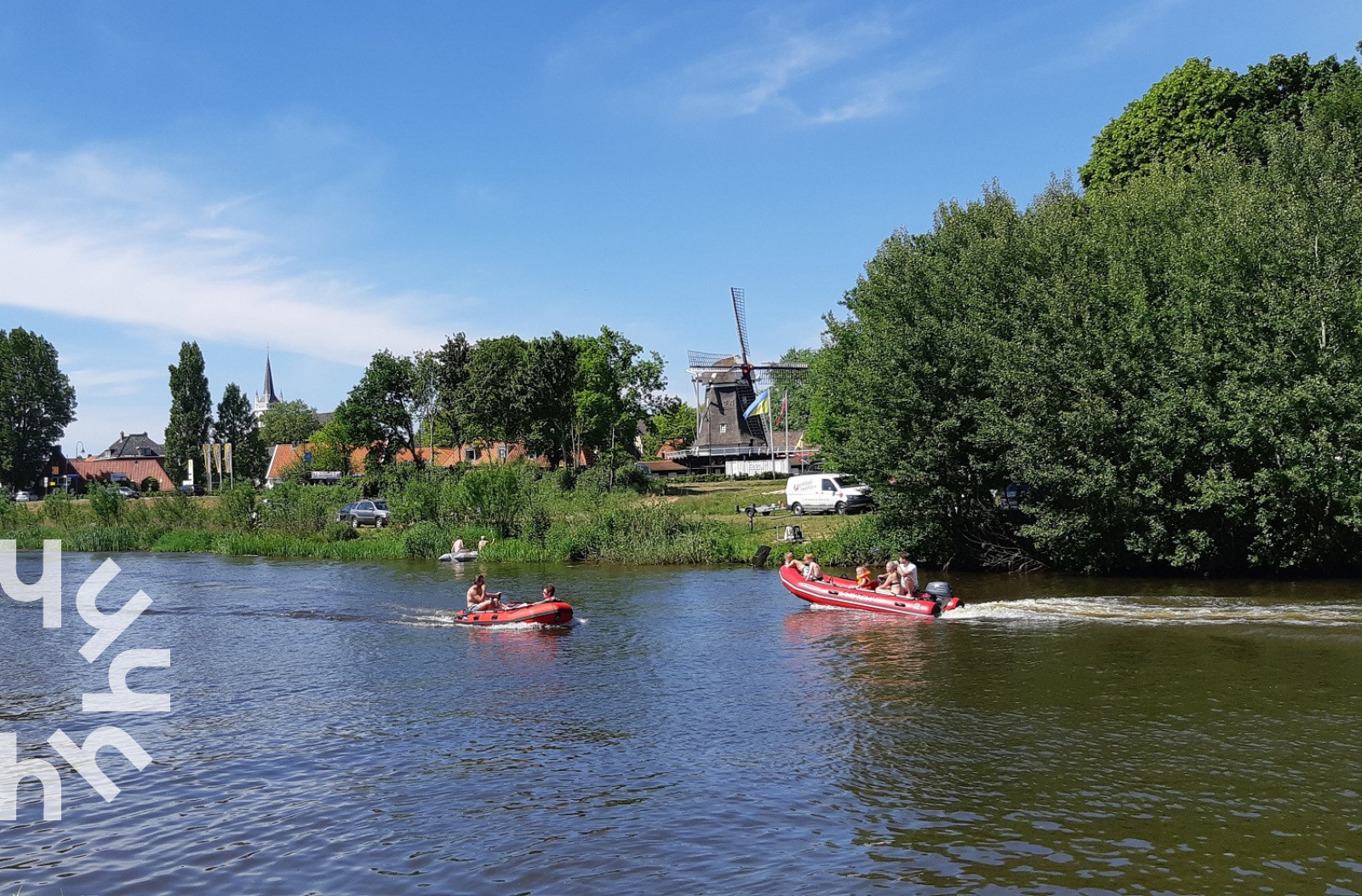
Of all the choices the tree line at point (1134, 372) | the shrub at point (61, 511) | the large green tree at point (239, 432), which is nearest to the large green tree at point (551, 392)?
the shrub at point (61, 511)

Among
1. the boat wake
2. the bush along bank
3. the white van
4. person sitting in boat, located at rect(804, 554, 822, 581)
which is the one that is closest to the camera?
the boat wake

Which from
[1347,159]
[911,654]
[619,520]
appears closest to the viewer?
[911,654]

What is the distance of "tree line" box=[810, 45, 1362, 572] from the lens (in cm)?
2866

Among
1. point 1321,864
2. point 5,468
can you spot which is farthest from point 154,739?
point 5,468

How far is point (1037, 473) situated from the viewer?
105ft

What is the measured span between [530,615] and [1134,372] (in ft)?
61.7

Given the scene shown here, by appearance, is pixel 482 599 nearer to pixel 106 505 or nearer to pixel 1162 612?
pixel 1162 612

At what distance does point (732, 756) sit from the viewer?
15.3 metres

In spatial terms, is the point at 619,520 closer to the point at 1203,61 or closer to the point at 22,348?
the point at 1203,61

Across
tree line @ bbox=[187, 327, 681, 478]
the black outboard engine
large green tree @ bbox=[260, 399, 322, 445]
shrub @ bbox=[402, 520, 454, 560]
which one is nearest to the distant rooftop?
large green tree @ bbox=[260, 399, 322, 445]

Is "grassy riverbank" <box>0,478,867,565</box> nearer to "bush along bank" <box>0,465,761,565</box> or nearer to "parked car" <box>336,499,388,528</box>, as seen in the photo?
"bush along bank" <box>0,465,761,565</box>

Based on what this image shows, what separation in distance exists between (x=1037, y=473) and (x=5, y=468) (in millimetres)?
110366

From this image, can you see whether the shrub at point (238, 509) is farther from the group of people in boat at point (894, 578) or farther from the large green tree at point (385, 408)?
the group of people in boat at point (894, 578)

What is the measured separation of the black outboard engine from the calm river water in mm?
693
